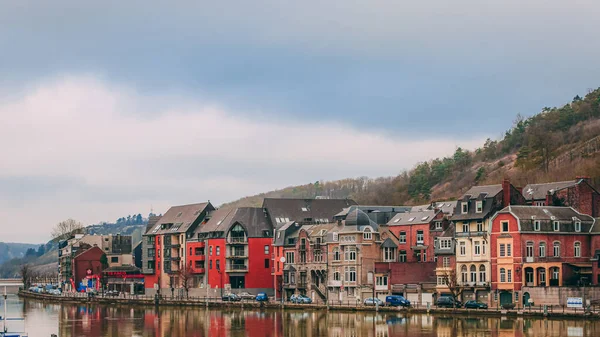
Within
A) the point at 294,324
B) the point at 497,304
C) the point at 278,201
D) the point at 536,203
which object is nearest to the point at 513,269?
the point at 497,304

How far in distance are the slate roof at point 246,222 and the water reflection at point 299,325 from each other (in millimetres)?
26228

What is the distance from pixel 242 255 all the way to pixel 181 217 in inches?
904

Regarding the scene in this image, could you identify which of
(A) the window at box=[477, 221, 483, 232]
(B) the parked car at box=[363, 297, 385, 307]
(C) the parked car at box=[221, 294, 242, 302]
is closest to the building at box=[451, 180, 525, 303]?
(A) the window at box=[477, 221, 483, 232]

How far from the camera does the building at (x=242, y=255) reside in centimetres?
15638

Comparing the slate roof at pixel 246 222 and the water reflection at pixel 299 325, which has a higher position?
the slate roof at pixel 246 222

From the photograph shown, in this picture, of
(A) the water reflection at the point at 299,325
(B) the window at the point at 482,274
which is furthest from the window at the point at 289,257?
(B) the window at the point at 482,274

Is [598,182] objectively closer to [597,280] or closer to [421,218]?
[421,218]

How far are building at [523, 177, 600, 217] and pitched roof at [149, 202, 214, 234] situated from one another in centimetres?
6301

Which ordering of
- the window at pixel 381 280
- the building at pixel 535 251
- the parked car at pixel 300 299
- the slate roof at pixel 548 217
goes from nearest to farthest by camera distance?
the building at pixel 535 251 < the slate roof at pixel 548 217 < the window at pixel 381 280 < the parked car at pixel 300 299

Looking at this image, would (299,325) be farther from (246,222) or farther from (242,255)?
(246,222)

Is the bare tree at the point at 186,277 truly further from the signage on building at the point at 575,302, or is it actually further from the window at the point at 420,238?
the signage on building at the point at 575,302

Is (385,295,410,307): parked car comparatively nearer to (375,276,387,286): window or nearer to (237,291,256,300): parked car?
(375,276,387,286): window

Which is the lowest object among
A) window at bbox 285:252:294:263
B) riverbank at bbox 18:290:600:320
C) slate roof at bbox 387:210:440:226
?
riverbank at bbox 18:290:600:320

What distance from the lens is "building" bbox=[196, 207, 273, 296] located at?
156375mm
